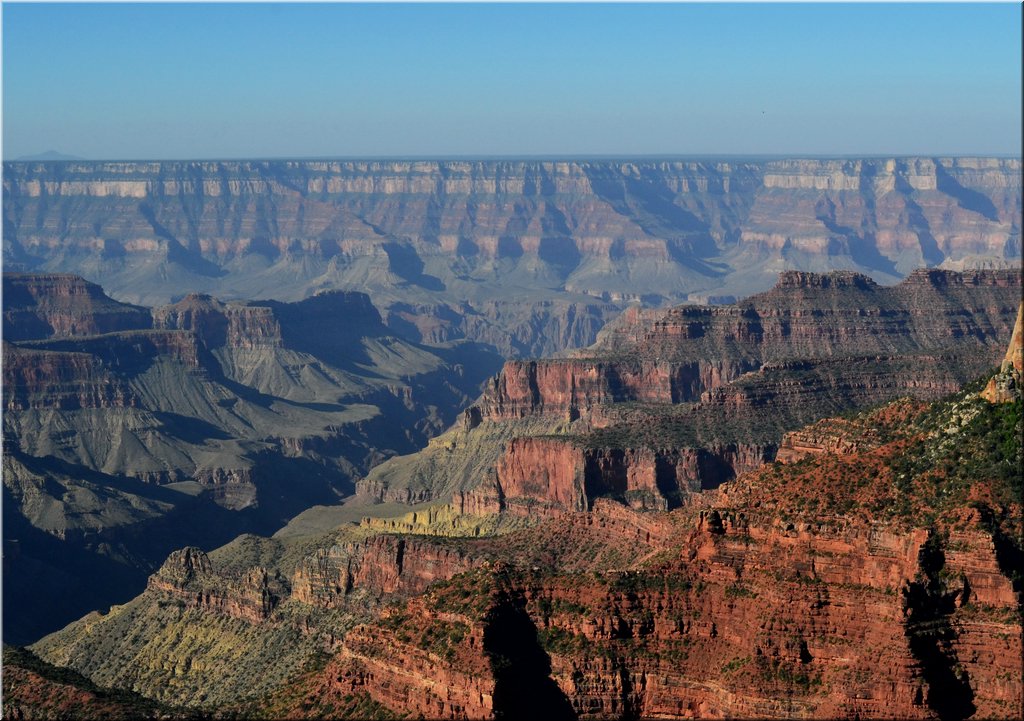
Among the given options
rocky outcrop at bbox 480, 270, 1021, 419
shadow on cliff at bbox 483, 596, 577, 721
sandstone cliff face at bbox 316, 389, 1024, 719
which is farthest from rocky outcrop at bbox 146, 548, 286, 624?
rocky outcrop at bbox 480, 270, 1021, 419

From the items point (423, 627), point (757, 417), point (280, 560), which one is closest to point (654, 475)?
point (757, 417)

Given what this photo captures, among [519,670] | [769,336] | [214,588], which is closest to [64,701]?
[519,670]

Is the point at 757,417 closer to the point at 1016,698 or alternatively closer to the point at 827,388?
the point at 827,388

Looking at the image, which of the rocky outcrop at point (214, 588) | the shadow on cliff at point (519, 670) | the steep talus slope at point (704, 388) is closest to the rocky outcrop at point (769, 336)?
the steep talus slope at point (704, 388)

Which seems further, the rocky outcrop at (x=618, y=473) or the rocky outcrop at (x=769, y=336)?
the rocky outcrop at (x=769, y=336)

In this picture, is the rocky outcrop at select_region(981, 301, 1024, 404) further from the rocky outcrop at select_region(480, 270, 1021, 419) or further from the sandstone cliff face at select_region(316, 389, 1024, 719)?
the rocky outcrop at select_region(480, 270, 1021, 419)

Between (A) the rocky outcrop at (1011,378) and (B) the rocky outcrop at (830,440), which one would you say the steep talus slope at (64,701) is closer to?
(B) the rocky outcrop at (830,440)
